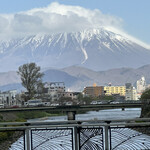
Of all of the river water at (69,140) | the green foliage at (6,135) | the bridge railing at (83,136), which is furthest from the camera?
the green foliage at (6,135)

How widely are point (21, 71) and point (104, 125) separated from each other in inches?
6547

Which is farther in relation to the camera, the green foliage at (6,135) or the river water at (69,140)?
the green foliage at (6,135)

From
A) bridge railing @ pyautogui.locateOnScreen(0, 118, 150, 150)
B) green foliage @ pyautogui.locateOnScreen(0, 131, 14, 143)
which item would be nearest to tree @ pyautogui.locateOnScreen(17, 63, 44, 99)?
green foliage @ pyautogui.locateOnScreen(0, 131, 14, 143)

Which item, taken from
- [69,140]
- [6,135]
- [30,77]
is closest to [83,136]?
[69,140]

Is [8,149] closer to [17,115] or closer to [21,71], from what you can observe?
[17,115]

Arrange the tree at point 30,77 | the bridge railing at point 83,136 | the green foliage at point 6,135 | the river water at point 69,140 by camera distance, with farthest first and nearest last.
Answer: the tree at point 30,77
the green foliage at point 6,135
the bridge railing at point 83,136
the river water at point 69,140

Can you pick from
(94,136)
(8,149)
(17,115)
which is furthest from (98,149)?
Result: (17,115)

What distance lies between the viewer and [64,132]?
1242 cm

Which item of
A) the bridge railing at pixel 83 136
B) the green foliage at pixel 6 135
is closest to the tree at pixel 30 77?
the green foliage at pixel 6 135

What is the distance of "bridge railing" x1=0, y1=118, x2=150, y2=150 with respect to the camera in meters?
11.9

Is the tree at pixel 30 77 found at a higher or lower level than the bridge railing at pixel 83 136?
higher

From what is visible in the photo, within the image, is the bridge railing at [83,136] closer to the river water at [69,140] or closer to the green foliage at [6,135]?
the river water at [69,140]

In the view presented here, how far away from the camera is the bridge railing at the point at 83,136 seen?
11914 millimetres

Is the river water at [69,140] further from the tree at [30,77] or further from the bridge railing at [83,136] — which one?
the tree at [30,77]
